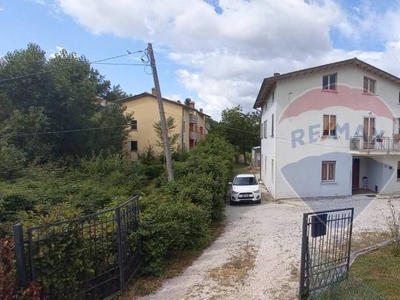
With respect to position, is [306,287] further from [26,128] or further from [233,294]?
[26,128]

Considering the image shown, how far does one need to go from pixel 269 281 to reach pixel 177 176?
7830 millimetres

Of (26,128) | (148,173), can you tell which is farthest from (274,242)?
(26,128)

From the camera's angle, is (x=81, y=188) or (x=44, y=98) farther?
(x=44, y=98)

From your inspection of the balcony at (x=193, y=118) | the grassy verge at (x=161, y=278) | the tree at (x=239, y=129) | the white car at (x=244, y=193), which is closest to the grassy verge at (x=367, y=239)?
the grassy verge at (x=161, y=278)

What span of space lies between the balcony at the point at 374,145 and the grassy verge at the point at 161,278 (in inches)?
483

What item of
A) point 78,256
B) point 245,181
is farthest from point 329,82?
point 78,256

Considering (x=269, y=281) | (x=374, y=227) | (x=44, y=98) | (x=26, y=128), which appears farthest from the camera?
(x=44, y=98)

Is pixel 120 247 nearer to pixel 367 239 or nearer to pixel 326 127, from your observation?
pixel 367 239

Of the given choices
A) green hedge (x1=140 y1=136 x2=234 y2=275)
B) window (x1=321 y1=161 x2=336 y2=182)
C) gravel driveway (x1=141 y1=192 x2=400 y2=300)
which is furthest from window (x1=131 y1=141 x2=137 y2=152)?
green hedge (x1=140 y1=136 x2=234 y2=275)

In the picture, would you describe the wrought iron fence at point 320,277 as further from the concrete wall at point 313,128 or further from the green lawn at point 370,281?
the concrete wall at point 313,128

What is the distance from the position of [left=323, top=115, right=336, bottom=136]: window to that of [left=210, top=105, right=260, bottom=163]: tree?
1993 centimetres

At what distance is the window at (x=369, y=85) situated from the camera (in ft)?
56.3

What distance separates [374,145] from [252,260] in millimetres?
13684

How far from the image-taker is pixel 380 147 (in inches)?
664
